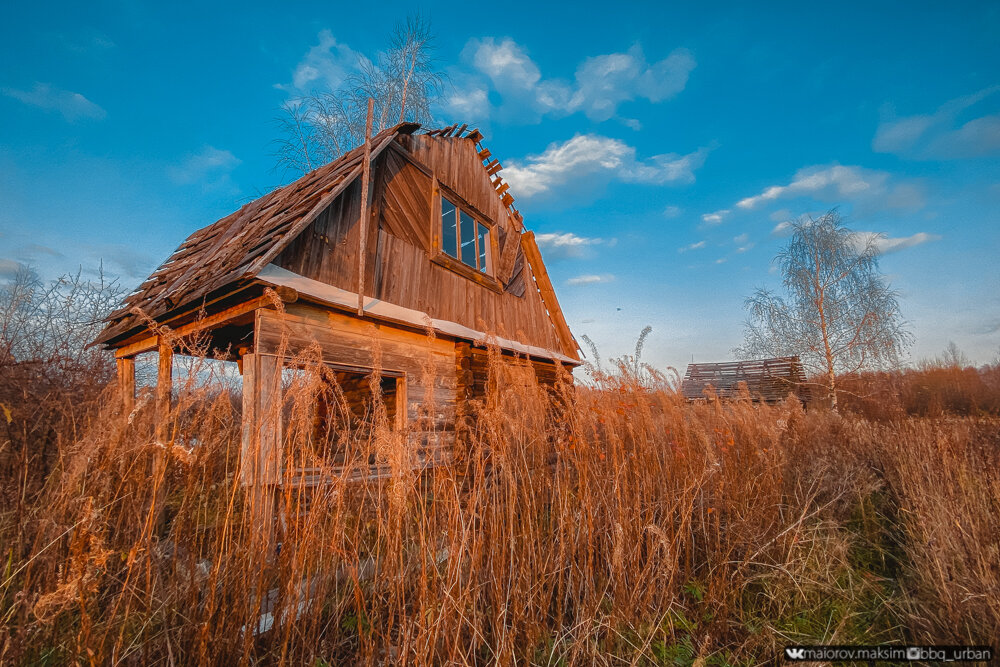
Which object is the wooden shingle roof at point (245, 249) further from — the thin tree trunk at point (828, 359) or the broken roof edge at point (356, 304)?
the thin tree trunk at point (828, 359)

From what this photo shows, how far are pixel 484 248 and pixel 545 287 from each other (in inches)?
81.4

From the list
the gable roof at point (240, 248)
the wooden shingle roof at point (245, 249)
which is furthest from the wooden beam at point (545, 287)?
the wooden shingle roof at point (245, 249)

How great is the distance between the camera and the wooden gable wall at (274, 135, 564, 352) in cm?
473

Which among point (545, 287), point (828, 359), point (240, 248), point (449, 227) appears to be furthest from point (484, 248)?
point (828, 359)

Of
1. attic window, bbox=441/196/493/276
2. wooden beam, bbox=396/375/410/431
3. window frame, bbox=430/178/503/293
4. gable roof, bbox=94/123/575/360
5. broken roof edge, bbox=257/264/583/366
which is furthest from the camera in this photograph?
attic window, bbox=441/196/493/276

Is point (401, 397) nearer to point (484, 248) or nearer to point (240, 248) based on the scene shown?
point (240, 248)

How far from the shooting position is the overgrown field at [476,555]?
1.51 metres

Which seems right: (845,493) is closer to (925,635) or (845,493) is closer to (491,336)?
(925,635)

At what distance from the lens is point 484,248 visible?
793 cm

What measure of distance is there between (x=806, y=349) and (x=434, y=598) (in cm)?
1297

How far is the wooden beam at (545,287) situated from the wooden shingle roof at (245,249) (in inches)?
150

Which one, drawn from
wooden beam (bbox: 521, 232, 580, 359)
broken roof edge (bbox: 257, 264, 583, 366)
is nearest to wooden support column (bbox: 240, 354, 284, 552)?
broken roof edge (bbox: 257, 264, 583, 366)

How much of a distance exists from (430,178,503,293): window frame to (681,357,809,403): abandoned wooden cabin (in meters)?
9.93

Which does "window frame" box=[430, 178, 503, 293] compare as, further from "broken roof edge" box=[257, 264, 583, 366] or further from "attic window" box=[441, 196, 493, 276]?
"broken roof edge" box=[257, 264, 583, 366]
